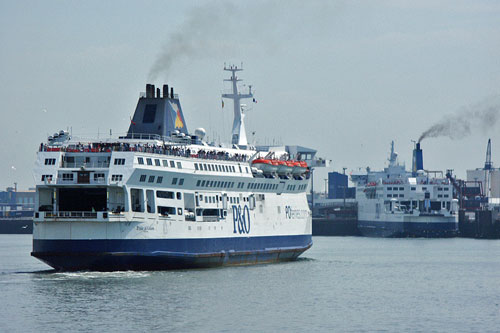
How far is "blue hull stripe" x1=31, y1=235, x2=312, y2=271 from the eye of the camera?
5553 cm

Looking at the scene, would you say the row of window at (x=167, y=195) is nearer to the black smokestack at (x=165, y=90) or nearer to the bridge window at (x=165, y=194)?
the bridge window at (x=165, y=194)

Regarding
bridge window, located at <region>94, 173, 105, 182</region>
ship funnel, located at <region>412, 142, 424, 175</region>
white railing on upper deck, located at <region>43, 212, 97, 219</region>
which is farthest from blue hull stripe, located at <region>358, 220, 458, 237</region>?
white railing on upper deck, located at <region>43, 212, 97, 219</region>

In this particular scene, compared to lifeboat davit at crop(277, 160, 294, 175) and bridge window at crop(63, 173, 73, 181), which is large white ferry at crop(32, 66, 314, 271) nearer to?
bridge window at crop(63, 173, 73, 181)

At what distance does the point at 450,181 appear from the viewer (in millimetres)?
171000

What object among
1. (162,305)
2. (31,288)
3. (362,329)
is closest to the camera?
(362,329)

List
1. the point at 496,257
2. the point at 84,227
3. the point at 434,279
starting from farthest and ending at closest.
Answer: the point at 496,257
the point at 434,279
the point at 84,227

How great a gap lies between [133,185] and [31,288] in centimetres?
917

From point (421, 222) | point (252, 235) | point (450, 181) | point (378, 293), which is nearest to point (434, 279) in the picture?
point (378, 293)

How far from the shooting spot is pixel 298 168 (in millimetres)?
79812

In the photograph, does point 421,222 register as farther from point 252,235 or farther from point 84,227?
point 84,227

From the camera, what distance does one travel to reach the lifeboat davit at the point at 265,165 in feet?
239

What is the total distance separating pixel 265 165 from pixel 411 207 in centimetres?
8589

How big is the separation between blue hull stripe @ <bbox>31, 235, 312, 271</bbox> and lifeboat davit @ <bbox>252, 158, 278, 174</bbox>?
739 cm

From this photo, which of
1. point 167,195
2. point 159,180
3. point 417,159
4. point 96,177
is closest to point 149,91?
point 159,180
